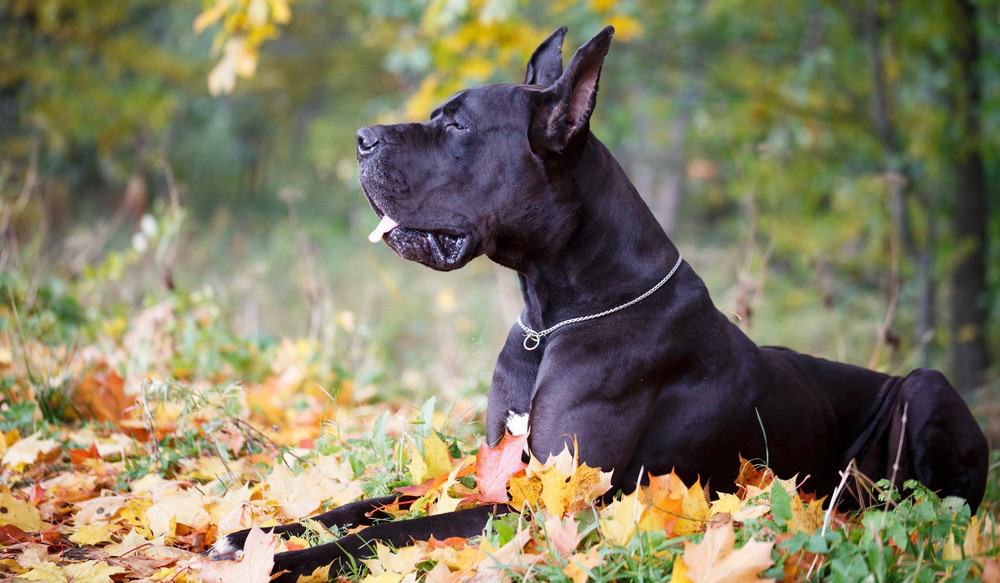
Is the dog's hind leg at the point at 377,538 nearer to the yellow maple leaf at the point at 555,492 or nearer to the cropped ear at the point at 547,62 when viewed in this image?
the yellow maple leaf at the point at 555,492

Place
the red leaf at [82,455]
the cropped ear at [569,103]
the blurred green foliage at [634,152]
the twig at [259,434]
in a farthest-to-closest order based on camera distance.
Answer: the blurred green foliage at [634,152]
the red leaf at [82,455]
the twig at [259,434]
the cropped ear at [569,103]

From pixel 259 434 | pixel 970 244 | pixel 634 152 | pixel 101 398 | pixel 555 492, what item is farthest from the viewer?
pixel 634 152

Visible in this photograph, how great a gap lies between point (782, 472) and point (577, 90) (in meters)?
1.44

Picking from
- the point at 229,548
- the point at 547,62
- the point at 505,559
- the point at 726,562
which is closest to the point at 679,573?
the point at 726,562

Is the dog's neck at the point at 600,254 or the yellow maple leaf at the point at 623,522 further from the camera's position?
the dog's neck at the point at 600,254

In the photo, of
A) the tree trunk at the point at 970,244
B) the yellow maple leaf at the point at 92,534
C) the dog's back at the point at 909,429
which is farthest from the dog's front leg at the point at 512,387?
the tree trunk at the point at 970,244

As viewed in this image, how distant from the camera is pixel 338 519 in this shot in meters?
2.80

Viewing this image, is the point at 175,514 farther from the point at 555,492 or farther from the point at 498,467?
the point at 555,492


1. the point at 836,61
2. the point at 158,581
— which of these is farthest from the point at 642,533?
the point at 836,61

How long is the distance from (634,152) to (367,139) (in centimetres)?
816

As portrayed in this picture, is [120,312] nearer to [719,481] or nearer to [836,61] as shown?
[719,481]

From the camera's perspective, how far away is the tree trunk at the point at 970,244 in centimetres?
793

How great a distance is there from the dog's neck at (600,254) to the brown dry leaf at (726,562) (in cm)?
98

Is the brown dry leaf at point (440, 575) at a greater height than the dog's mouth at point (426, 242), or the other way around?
the dog's mouth at point (426, 242)
